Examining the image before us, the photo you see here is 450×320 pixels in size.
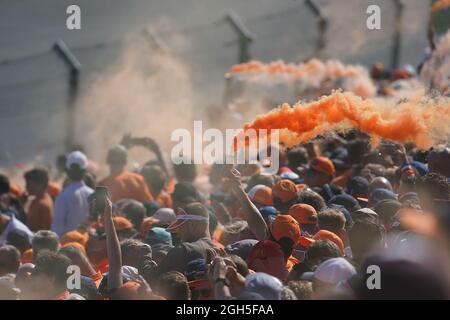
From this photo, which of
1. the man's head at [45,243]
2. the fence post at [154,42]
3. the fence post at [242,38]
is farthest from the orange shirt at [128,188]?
the fence post at [154,42]

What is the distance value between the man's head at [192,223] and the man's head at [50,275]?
0.82 m

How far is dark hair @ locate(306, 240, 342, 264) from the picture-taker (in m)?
5.64

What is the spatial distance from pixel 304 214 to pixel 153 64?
313 inches

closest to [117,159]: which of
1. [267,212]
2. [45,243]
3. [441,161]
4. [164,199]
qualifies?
[164,199]

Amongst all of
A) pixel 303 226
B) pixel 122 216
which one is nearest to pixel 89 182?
pixel 122 216

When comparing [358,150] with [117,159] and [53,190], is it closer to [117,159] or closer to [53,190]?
[117,159]

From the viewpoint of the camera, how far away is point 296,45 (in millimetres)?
15750

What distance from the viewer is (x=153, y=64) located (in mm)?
14328

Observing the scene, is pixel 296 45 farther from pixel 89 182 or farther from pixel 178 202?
pixel 178 202

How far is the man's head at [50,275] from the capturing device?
19.4ft

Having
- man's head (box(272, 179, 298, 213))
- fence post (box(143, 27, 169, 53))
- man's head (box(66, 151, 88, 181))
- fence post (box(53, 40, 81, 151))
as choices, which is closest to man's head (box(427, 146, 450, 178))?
man's head (box(272, 179, 298, 213))

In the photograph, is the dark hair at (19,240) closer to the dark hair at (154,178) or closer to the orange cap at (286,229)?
the dark hair at (154,178)
